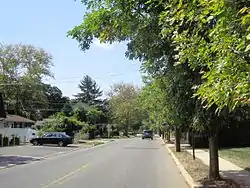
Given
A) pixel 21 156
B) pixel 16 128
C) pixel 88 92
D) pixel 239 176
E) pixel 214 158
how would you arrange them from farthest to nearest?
1. pixel 88 92
2. pixel 16 128
3. pixel 21 156
4. pixel 239 176
5. pixel 214 158

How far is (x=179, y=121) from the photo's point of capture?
1577cm

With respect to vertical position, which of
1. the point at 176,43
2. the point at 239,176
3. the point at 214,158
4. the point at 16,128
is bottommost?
the point at 239,176

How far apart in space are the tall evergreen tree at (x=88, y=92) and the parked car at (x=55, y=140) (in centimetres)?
9519

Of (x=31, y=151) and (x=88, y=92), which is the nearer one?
(x=31, y=151)

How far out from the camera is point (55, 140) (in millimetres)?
51906

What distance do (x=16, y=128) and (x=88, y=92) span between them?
3480 inches

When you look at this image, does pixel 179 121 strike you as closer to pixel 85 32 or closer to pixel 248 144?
pixel 85 32

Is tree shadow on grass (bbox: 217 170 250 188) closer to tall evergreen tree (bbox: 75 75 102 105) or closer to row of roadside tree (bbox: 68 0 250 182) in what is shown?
row of roadside tree (bbox: 68 0 250 182)

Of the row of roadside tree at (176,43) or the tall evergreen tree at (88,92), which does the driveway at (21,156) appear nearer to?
the row of roadside tree at (176,43)

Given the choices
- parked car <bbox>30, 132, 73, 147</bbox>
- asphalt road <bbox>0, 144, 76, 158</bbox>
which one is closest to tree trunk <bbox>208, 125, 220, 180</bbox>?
asphalt road <bbox>0, 144, 76, 158</bbox>

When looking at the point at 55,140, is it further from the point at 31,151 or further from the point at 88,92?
the point at 88,92

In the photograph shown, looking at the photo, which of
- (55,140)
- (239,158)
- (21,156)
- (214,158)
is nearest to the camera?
(214,158)

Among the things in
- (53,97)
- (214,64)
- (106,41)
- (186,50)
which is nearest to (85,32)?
(106,41)

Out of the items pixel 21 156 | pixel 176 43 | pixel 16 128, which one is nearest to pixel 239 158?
pixel 21 156
